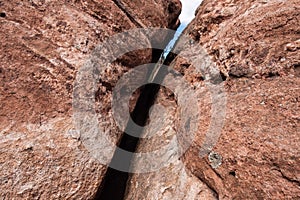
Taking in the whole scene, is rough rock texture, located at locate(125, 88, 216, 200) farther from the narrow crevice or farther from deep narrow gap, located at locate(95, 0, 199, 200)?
the narrow crevice

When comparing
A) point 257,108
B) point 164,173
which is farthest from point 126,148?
point 257,108

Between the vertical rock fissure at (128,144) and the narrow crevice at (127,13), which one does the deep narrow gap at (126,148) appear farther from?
the narrow crevice at (127,13)

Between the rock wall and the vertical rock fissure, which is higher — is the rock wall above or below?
above

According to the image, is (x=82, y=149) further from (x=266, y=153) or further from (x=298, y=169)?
(x=298, y=169)

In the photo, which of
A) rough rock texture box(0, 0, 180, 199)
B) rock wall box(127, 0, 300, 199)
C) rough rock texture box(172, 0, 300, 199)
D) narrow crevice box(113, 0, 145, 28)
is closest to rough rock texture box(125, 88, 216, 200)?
rock wall box(127, 0, 300, 199)

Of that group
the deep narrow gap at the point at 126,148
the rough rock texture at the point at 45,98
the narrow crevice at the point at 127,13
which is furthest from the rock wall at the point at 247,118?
the narrow crevice at the point at 127,13

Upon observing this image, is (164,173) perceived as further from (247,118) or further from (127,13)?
(127,13)
